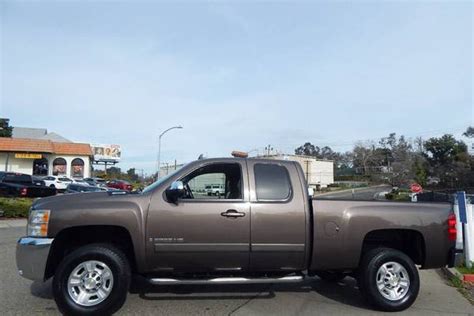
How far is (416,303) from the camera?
6.58 m

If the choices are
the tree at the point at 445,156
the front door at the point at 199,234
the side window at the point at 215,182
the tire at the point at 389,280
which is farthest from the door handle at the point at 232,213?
the tree at the point at 445,156

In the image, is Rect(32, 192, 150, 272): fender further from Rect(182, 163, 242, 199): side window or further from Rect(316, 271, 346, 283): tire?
Rect(316, 271, 346, 283): tire

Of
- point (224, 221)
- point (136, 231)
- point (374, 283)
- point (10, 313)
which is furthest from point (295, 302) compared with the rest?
point (10, 313)

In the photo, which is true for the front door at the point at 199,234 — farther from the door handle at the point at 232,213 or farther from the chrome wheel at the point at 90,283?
the chrome wheel at the point at 90,283

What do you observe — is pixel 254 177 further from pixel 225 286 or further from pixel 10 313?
pixel 10 313

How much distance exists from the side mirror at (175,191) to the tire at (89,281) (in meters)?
0.95

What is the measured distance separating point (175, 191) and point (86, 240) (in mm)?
1448

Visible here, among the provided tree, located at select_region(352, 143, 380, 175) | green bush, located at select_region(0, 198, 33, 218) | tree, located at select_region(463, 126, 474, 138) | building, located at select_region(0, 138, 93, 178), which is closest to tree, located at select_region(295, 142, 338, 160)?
tree, located at select_region(352, 143, 380, 175)

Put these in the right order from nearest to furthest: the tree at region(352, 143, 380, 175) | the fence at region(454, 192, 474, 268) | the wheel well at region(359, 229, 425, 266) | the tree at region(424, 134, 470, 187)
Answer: the wheel well at region(359, 229, 425, 266) → the fence at region(454, 192, 474, 268) → the tree at region(424, 134, 470, 187) → the tree at region(352, 143, 380, 175)

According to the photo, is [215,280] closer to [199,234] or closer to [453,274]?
[199,234]

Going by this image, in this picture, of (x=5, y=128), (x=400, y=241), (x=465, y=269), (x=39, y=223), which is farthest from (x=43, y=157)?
(x=400, y=241)

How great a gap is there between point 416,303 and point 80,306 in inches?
180

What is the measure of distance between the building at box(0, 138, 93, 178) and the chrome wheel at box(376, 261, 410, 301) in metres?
53.1

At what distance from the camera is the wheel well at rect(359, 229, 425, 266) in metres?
6.48
